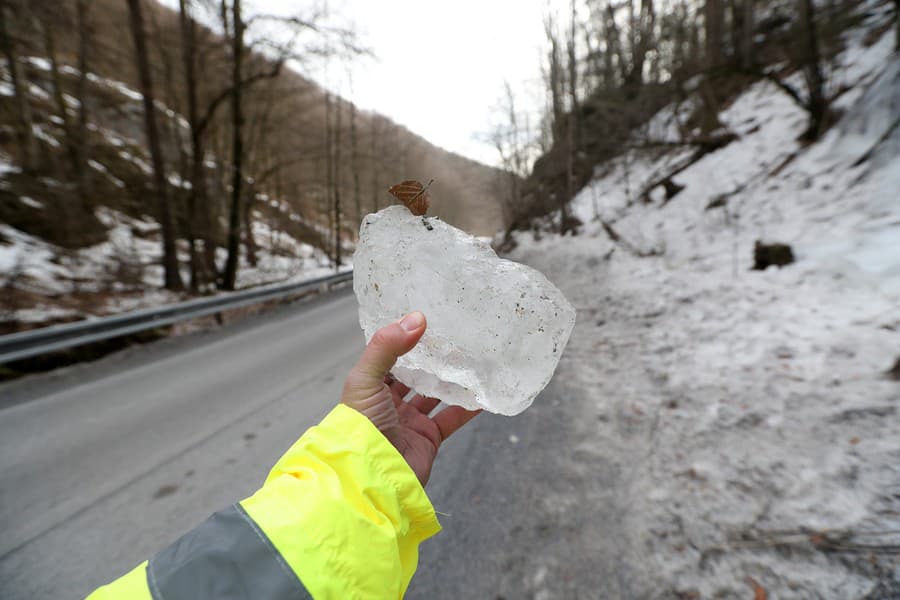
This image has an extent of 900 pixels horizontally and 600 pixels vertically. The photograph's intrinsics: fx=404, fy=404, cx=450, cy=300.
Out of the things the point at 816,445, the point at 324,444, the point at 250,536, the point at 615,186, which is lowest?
the point at 816,445

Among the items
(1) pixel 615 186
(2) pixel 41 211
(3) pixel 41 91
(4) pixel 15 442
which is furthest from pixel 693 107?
(3) pixel 41 91

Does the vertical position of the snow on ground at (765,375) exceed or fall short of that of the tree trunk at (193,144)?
it falls short

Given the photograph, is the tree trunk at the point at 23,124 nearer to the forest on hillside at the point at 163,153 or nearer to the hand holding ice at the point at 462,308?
the forest on hillside at the point at 163,153

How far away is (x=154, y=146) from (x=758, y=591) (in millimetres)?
10309

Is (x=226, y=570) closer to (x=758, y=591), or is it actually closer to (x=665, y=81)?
(x=758, y=591)

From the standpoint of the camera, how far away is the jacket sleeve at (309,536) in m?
0.87

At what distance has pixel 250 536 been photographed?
911mm

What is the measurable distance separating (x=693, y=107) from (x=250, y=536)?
1600cm

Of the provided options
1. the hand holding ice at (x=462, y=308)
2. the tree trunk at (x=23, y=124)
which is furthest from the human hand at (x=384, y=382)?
the tree trunk at (x=23, y=124)

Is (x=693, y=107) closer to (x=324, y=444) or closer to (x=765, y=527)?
(x=765, y=527)

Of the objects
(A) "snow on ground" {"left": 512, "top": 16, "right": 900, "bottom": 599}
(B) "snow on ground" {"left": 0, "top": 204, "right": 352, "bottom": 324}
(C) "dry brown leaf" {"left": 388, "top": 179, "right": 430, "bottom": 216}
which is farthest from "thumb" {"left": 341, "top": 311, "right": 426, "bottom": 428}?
(B) "snow on ground" {"left": 0, "top": 204, "right": 352, "bottom": 324}

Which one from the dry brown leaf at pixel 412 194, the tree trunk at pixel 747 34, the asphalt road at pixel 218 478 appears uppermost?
the tree trunk at pixel 747 34

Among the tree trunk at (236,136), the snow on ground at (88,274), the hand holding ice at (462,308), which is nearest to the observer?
the hand holding ice at (462,308)

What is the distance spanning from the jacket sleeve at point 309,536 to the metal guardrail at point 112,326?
542 centimetres
